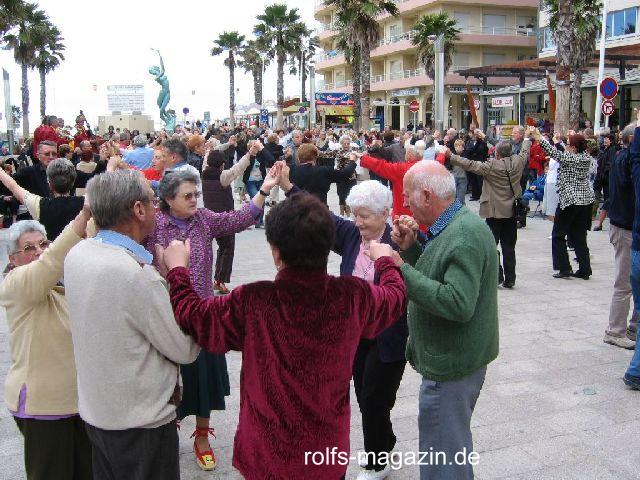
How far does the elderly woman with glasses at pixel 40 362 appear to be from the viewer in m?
2.64

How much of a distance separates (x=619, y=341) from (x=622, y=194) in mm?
1408

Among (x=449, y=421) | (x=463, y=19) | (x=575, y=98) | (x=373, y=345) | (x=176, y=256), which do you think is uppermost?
(x=463, y=19)

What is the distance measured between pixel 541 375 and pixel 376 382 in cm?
240

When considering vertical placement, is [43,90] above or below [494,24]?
below

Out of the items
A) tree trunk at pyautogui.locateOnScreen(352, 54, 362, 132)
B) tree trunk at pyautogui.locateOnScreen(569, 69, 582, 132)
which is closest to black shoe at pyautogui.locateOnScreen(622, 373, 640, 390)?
tree trunk at pyautogui.locateOnScreen(569, 69, 582, 132)

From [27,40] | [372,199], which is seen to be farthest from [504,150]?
[27,40]

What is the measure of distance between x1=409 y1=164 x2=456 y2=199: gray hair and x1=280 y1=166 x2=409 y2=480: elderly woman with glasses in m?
0.67

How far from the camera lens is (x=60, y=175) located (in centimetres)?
452

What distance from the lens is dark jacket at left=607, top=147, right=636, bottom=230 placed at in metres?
5.95

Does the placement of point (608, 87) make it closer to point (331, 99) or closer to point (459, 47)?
point (331, 99)

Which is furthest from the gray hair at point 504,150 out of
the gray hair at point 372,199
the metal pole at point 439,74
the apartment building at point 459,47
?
the apartment building at point 459,47

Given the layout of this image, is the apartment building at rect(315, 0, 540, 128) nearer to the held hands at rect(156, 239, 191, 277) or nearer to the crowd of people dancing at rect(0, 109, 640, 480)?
the crowd of people dancing at rect(0, 109, 640, 480)

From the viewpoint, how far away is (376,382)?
3.65m

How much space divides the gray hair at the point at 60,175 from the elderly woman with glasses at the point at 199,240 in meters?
1.00
